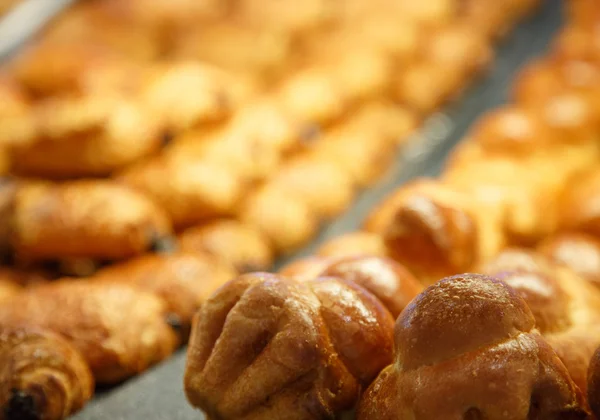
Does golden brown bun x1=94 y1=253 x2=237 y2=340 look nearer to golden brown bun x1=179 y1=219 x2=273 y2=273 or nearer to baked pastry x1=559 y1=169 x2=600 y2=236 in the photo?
golden brown bun x1=179 y1=219 x2=273 y2=273

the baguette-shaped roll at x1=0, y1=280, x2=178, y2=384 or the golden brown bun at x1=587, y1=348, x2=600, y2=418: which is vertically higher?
the golden brown bun at x1=587, y1=348, x2=600, y2=418

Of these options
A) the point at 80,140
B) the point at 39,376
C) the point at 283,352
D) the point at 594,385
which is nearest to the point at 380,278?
the point at 283,352

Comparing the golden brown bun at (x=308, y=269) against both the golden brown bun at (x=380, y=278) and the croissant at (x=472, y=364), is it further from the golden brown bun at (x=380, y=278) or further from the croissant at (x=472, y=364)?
the croissant at (x=472, y=364)

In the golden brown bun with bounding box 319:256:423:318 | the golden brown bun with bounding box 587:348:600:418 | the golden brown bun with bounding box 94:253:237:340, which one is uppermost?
the golden brown bun with bounding box 587:348:600:418

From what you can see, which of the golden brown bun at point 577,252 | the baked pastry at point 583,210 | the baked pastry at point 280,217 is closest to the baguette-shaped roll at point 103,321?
the baked pastry at point 280,217

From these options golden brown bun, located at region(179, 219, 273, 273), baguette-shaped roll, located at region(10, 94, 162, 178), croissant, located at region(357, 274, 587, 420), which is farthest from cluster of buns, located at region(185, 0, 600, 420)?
baguette-shaped roll, located at region(10, 94, 162, 178)

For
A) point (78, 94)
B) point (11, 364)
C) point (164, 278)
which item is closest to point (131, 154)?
point (78, 94)

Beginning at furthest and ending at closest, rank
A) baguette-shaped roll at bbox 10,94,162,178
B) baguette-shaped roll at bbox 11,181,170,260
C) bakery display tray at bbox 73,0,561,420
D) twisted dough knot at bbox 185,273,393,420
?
1. baguette-shaped roll at bbox 10,94,162,178
2. baguette-shaped roll at bbox 11,181,170,260
3. bakery display tray at bbox 73,0,561,420
4. twisted dough knot at bbox 185,273,393,420

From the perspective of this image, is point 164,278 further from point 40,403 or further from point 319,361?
point 319,361
